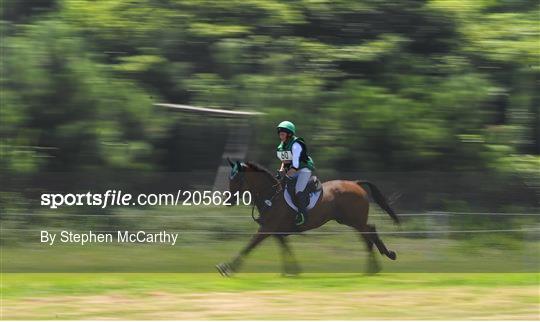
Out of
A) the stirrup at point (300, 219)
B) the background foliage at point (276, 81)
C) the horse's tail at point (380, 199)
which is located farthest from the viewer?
the background foliage at point (276, 81)

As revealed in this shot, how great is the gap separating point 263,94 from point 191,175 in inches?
120

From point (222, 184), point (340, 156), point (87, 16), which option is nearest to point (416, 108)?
point (340, 156)

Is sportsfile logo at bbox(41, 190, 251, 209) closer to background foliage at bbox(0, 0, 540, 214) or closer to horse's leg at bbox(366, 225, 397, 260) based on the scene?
background foliage at bbox(0, 0, 540, 214)

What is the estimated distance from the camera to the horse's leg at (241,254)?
Result: 1148 cm

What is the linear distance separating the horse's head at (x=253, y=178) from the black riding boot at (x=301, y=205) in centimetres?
38

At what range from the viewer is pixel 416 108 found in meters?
15.5

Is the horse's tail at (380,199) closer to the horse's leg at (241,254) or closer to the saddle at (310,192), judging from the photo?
the saddle at (310,192)

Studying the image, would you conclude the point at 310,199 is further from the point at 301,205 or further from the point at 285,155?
the point at 285,155

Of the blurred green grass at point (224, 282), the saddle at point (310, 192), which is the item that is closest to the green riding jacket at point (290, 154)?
the saddle at point (310, 192)

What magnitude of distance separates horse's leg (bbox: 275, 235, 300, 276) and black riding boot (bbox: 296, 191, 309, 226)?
35 cm

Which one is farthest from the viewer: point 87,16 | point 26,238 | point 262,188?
point 87,16

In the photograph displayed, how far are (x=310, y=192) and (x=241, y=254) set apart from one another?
1.24 meters

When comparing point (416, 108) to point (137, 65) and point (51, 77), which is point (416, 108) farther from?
point (51, 77)

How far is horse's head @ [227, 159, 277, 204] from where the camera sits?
444 inches
